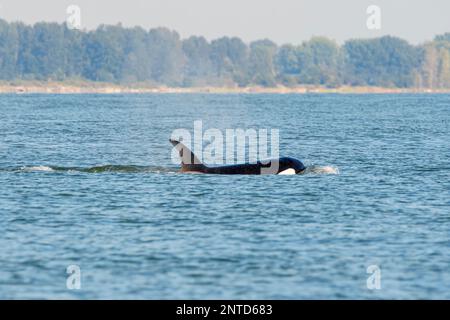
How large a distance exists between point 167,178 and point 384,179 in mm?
9048

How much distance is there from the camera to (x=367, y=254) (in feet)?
87.9

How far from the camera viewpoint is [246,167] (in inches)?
1731

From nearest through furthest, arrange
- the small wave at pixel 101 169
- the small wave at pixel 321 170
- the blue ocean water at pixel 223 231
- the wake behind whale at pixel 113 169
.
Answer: the blue ocean water at pixel 223 231, the small wave at pixel 321 170, the wake behind whale at pixel 113 169, the small wave at pixel 101 169

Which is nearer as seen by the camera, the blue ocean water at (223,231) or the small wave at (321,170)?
the blue ocean water at (223,231)

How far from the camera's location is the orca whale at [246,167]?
142 feet

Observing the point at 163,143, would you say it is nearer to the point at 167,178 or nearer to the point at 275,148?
the point at 275,148
